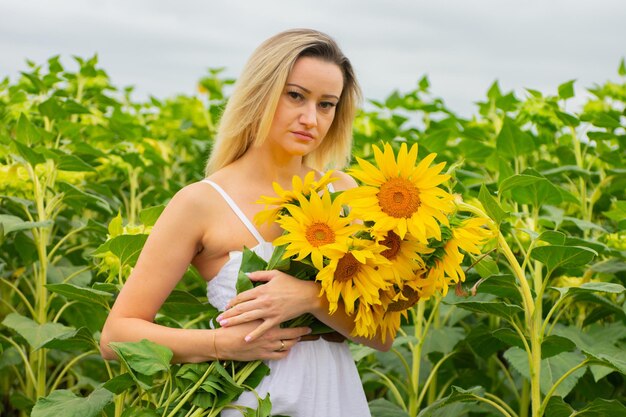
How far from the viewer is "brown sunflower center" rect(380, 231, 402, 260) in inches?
71.9

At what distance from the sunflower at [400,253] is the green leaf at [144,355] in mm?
434

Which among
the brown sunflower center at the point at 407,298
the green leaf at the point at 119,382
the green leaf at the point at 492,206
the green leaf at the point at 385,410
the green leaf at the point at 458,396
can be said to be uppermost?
the green leaf at the point at 492,206

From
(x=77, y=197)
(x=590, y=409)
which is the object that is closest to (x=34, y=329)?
(x=77, y=197)

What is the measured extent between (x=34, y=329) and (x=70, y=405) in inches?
20.4

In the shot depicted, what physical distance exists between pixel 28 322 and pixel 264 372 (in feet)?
3.61

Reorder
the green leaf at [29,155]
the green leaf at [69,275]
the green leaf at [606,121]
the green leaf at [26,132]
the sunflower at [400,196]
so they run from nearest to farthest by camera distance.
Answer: the sunflower at [400,196] < the green leaf at [29,155] < the green leaf at [69,275] < the green leaf at [26,132] < the green leaf at [606,121]

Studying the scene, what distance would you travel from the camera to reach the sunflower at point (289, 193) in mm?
1818

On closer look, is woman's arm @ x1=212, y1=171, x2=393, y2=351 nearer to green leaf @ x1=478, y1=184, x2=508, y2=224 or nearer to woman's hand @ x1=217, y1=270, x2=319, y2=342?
woman's hand @ x1=217, y1=270, x2=319, y2=342

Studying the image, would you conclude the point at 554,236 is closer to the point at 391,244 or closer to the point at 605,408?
the point at 605,408

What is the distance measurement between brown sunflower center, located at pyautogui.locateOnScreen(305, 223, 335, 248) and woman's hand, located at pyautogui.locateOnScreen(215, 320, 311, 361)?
0.69ft

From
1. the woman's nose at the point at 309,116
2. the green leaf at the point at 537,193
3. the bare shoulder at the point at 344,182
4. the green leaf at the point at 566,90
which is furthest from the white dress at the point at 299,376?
the green leaf at the point at 566,90

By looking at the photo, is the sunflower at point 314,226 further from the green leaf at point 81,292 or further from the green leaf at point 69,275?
the green leaf at point 69,275

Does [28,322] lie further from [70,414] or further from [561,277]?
[561,277]

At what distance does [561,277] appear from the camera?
2.93 m
